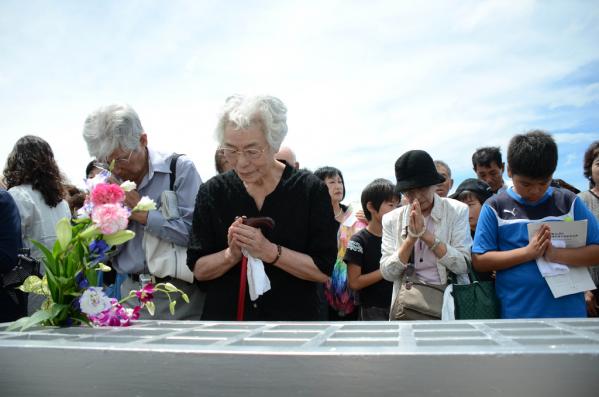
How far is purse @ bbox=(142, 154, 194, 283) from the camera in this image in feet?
9.46

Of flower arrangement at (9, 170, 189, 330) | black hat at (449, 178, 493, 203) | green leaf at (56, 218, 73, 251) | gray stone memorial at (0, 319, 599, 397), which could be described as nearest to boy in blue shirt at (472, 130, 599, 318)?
black hat at (449, 178, 493, 203)

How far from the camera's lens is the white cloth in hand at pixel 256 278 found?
2443 mm

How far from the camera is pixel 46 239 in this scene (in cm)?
412

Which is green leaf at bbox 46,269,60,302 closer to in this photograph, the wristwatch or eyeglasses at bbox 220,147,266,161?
eyeglasses at bbox 220,147,266,161

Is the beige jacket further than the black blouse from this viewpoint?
Yes

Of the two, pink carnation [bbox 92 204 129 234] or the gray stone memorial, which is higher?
pink carnation [bbox 92 204 129 234]

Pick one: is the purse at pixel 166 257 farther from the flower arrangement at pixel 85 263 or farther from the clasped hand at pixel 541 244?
the clasped hand at pixel 541 244

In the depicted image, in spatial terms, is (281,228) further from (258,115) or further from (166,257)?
(166,257)

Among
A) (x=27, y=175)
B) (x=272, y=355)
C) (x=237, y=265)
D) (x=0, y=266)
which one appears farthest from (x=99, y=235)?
(x=27, y=175)

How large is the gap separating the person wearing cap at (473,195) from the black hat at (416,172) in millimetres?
1387

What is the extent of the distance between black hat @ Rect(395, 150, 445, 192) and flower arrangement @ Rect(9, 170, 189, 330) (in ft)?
5.82

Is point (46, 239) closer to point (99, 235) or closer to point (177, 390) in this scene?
point (99, 235)

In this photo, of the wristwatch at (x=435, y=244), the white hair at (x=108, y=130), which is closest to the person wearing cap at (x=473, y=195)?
the wristwatch at (x=435, y=244)

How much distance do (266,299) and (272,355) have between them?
4.90 feet
